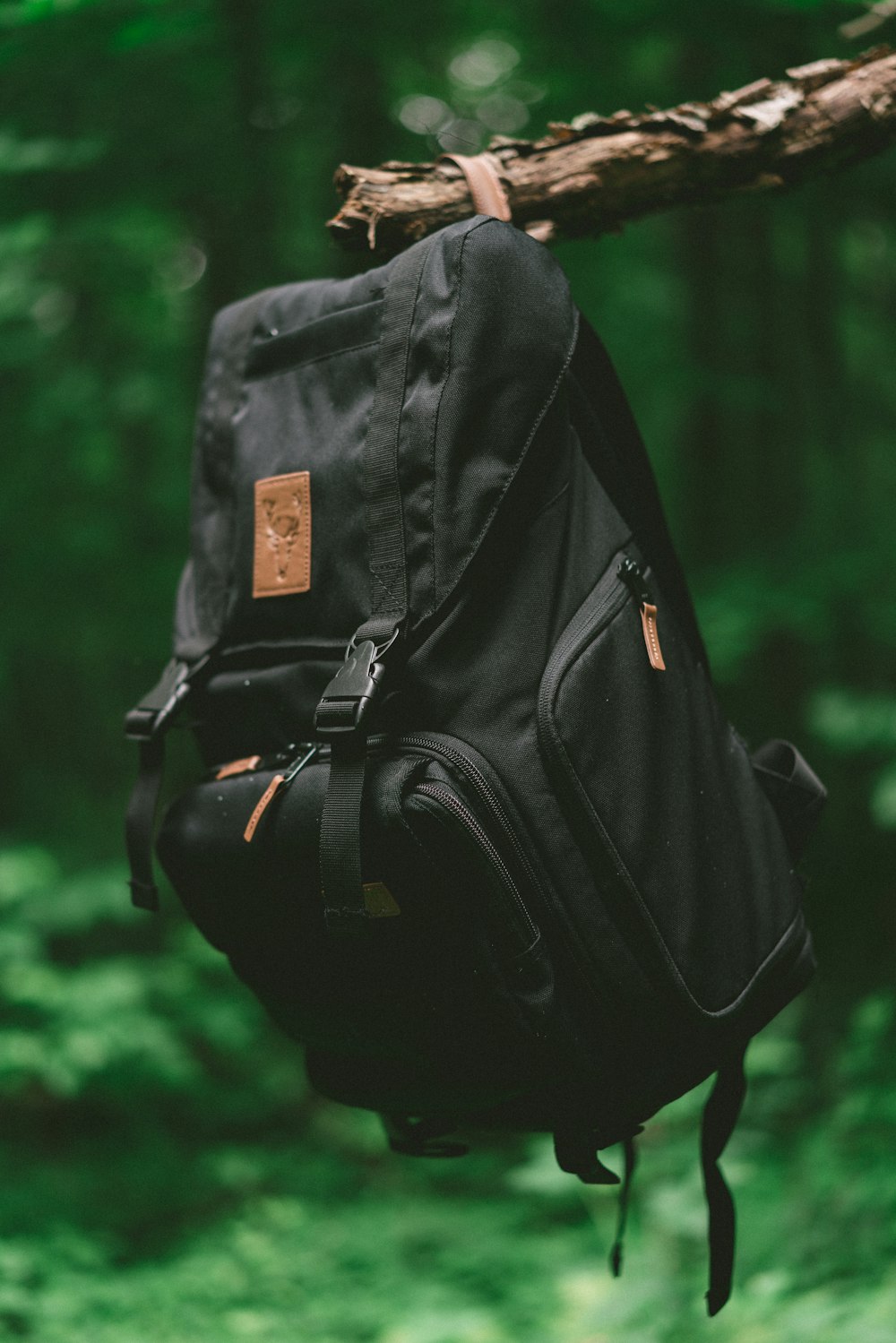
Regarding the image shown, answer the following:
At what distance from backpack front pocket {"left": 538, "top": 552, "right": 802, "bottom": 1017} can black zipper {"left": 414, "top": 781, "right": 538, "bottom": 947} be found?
0.07 m

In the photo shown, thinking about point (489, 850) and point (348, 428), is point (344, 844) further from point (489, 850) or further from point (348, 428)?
point (348, 428)

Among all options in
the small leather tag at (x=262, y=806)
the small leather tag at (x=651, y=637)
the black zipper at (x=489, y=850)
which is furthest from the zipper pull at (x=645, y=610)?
the small leather tag at (x=262, y=806)

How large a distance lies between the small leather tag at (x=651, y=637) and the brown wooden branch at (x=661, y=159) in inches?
18.0

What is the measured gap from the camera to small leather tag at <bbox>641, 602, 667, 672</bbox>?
3.68 feet

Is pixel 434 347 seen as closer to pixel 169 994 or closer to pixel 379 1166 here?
pixel 169 994

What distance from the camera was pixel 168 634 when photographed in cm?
370

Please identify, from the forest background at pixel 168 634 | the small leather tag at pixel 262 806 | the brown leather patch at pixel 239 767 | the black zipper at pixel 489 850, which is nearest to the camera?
the black zipper at pixel 489 850

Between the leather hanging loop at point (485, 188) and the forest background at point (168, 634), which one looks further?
the forest background at point (168, 634)

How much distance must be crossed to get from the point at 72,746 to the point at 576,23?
12.7 feet

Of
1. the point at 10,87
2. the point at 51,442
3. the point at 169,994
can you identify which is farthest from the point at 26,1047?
the point at 10,87

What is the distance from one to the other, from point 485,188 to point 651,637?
0.52 metres

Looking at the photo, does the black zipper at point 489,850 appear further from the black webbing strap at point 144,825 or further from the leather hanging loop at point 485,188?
the leather hanging loop at point 485,188

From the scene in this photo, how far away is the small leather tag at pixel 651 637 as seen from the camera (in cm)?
112

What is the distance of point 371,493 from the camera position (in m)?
1.11
